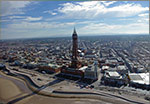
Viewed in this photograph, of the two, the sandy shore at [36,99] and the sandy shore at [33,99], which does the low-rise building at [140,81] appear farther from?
the sandy shore at [33,99]

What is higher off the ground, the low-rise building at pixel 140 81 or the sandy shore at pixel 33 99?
the low-rise building at pixel 140 81

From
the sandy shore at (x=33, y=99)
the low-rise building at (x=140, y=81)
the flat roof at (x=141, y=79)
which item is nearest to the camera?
the sandy shore at (x=33, y=99)

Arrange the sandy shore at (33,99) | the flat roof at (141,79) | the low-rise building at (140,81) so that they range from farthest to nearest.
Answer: the flat roof at (141,79) < the low-rise building at (140,81) < the sandy shore at (33,99)

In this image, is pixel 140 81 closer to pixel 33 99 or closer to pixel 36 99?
pixel 36 99

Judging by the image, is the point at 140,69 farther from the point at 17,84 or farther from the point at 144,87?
the point at 17,84

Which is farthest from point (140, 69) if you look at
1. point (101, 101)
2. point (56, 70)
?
point (56, 70)

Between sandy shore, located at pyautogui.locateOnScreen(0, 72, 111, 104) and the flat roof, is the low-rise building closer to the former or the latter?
the flat roof

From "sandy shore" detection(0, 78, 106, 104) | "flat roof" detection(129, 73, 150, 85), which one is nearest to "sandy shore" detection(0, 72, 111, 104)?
"sandy shore" detection(0, 78, 106, 104)

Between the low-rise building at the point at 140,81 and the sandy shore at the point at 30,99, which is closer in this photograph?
the sandy shore at the point at 30,99

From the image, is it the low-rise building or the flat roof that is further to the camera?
the flat roof

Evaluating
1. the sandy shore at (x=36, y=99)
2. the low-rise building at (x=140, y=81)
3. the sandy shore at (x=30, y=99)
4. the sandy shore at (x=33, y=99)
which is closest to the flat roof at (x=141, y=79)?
the low-rise building at (x=140, y=81)

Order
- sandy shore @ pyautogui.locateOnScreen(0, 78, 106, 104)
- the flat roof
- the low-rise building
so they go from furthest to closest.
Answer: the flat roof < the low-rise building < sandy shore @ pyautogui.locateOnScreen(0, 78, 106, 104)
